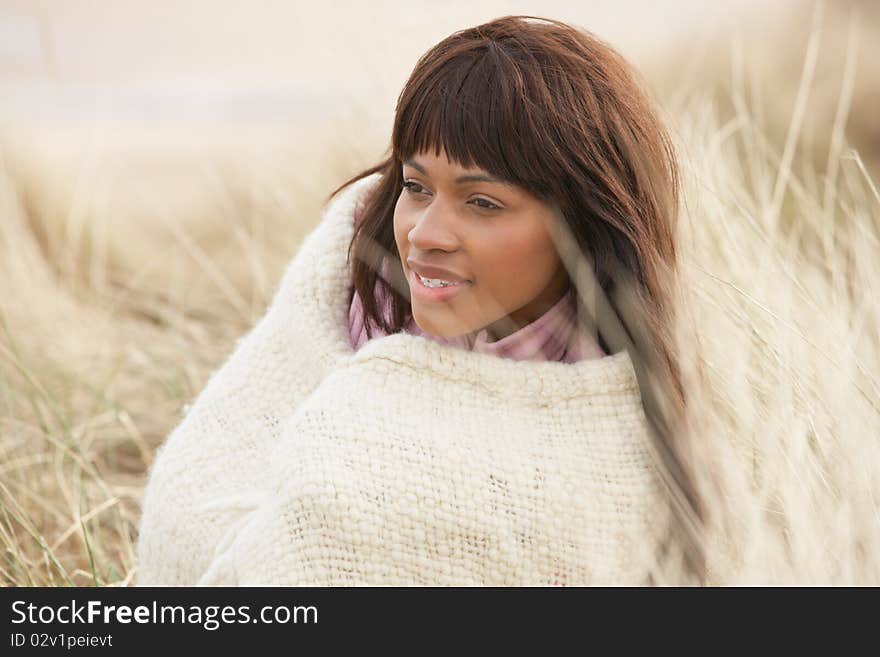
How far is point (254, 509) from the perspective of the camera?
1.85 meters

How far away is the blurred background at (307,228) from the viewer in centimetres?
208

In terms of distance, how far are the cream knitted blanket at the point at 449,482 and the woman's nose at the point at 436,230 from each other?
16 centimetres

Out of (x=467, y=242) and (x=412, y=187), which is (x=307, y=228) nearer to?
(x=412, y=187)

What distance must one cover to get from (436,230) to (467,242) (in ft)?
0.18

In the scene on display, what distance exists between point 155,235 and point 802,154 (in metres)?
2.53

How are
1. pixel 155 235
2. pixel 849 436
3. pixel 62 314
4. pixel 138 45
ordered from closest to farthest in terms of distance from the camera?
pixel 849 436 → pixel 62 314 → pixel 155 235 → pixel 138 45

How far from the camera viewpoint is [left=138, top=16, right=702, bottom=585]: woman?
5.42ft

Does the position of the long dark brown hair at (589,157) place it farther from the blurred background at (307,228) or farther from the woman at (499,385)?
the blurred background at (307,228)

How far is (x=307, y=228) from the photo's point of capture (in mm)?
3652

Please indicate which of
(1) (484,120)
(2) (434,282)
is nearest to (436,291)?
(2) (434,282)

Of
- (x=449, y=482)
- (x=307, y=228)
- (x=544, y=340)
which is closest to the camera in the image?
(x=449, y=482)

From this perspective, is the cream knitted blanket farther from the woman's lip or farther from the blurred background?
the blurred background
